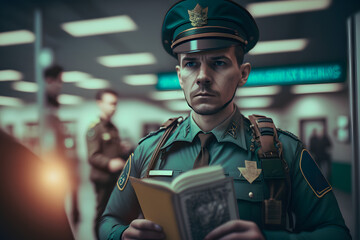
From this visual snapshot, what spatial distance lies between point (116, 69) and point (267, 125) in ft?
12.6

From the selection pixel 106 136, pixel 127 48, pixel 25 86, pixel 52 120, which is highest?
pixel 127 48

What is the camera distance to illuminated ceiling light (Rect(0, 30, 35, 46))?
1.78m

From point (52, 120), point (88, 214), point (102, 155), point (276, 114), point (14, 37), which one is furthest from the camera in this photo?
point (276, 114)

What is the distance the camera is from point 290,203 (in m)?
0.76

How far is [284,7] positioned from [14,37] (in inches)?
96.7

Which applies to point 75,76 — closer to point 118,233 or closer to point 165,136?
point 165,136

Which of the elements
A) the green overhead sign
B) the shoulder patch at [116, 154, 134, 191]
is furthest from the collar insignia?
the green overhead sign

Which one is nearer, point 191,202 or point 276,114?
point 191,202

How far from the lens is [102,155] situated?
2092 mm

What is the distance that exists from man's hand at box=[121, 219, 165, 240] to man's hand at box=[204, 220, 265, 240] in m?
0.13

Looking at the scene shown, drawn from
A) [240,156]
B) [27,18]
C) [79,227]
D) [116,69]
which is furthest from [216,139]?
[116,69]

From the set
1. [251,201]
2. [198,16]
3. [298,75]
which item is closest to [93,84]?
[298,75]

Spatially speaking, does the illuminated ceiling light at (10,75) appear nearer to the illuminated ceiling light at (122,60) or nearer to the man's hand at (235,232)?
the man's hand at (235,232)

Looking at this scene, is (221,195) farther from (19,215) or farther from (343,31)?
(343,31)
